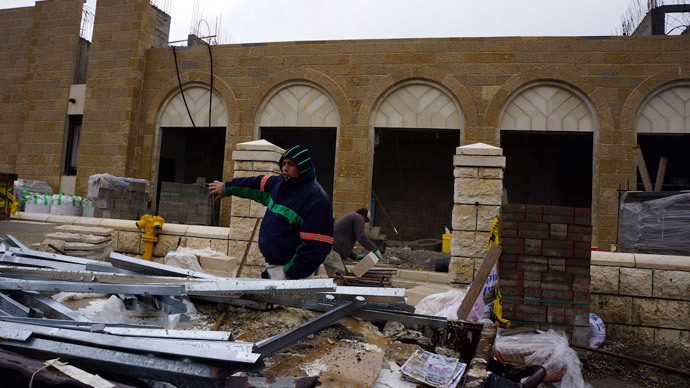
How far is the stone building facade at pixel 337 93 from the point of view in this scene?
34.6ft

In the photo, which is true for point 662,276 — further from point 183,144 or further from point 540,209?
point 183,144

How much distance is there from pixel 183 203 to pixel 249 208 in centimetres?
570

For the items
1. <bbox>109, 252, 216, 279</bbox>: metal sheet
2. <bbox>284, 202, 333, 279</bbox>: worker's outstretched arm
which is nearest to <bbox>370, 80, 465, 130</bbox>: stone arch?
<bbox>284, 202, 333, 279</bbox>: worker's outstretched arm

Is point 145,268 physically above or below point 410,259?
above

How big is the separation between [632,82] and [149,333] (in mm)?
12053

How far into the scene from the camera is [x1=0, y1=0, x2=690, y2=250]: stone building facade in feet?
34.6

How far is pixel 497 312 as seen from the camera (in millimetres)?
4949

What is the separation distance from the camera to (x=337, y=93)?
39.2ft

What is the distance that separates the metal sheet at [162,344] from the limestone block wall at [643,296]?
5138mm

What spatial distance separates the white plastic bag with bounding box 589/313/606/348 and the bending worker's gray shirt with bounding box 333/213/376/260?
3384mm

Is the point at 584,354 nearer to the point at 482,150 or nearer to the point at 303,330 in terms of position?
the point at 482,150

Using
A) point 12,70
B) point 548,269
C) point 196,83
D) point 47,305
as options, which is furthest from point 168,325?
point 12,70

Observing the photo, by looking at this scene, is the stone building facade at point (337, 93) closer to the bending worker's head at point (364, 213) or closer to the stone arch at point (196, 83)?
the stone arch at point (196, 83)

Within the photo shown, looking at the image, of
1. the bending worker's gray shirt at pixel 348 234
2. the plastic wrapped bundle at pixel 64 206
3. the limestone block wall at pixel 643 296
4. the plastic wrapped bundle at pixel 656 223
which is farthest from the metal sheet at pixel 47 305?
the plastic wrapped bundle at pixel 64 206
